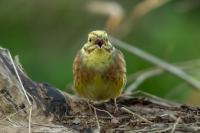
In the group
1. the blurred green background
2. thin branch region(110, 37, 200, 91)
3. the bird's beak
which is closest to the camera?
the bird's beak

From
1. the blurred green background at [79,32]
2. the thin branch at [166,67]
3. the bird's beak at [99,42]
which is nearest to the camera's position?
the bird's beak at [99,42]

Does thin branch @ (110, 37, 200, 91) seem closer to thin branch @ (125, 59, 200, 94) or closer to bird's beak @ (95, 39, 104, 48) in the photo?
thin branch @ (125, 59, 200, 94)

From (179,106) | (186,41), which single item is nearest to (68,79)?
(186,41)

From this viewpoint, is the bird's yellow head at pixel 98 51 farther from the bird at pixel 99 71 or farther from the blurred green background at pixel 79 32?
the blurred green background at pixel 79 32

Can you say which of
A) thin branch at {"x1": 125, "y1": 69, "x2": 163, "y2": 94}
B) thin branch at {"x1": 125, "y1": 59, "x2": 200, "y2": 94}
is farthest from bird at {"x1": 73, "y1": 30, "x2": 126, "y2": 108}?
thin branch at {"x1": 125, "y1": 69, "x2": 163, "y2": 94}

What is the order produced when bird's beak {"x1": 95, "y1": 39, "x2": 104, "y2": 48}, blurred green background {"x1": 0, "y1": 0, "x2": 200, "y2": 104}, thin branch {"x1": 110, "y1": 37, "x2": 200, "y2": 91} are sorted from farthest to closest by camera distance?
blurred green background {"x1": 0, "y1": 0, "x2": 200, "y2": 104}, thin branch {"x1": 110, "y1": 37, "x2": 200, "y2": 91}, bird's beak {"x1": 95, "y1": 39, "x2": 104, "y2": 48}

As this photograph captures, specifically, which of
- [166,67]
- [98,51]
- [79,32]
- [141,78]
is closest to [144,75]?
[141,78]

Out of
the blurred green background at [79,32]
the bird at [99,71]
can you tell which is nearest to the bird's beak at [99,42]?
the bird at [99,71]

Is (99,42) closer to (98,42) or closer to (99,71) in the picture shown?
(98,42)

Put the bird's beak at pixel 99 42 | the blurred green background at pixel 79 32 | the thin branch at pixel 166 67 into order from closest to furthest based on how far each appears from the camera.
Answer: the bird's beak at pixel 99 42 < the thin branch at pixel 166 67 < the blurred green background at pixel 79 32
